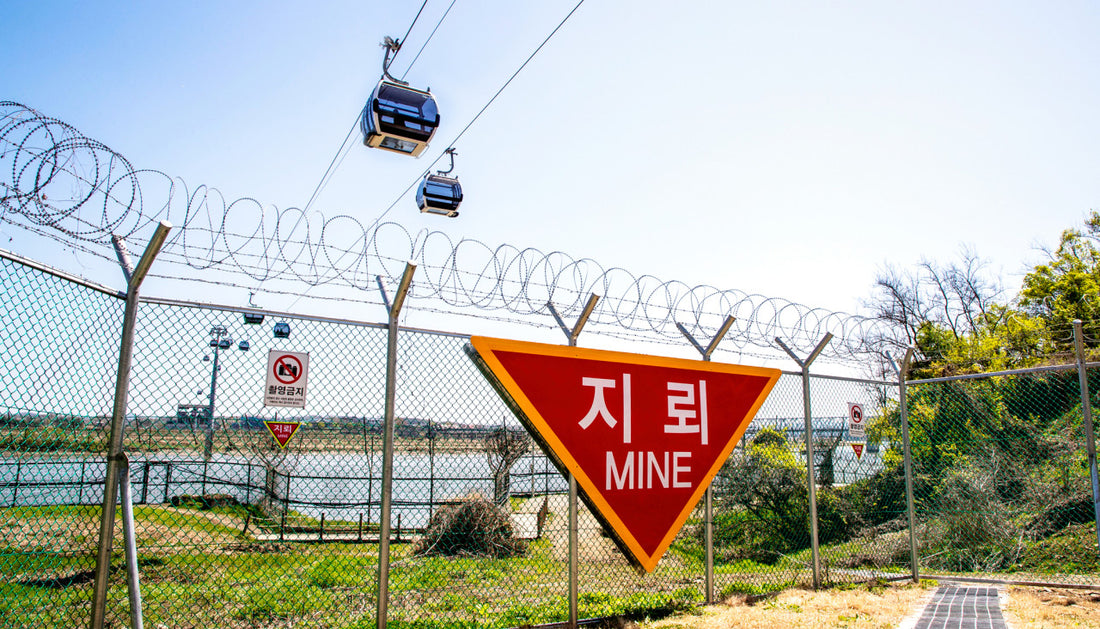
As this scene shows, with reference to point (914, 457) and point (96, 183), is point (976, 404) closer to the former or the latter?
point (914, 457)

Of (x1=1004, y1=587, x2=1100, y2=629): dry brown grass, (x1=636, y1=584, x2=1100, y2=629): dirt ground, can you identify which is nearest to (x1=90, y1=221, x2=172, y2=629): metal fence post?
(x1=636, y1=584, x2=1100, y2=629): dirt ground

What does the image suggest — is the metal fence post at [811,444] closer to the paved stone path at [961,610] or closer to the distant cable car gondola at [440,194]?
the paved stone path at [961,610]

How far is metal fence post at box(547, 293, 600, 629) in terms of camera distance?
4.84 metres

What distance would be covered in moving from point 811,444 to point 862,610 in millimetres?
1499

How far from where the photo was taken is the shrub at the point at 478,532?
24.5 feet

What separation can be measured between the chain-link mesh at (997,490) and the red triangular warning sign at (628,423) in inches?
137

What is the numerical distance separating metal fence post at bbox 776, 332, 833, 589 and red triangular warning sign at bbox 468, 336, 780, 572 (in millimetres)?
883

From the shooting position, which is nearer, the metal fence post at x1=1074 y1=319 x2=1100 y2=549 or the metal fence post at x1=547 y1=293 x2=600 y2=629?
the metal fence post at x1=547 y1=293 x2=600 y2=629

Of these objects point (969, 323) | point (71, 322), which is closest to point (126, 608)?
point (71, 322)

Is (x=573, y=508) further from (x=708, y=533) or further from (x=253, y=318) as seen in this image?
(x=253, y=318)

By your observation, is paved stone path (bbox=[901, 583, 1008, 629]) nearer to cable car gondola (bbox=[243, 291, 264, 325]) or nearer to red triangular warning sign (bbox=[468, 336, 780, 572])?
red triangular warning sign (bbox=[468, 336, 780, 572])

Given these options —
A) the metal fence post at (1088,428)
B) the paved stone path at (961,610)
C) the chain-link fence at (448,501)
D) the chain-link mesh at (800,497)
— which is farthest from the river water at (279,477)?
the metal fence post at (1088,428)

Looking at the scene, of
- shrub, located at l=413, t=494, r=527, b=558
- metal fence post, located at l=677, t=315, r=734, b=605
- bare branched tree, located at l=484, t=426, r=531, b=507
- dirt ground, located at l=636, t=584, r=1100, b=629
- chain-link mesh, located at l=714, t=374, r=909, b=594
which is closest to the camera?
bare branched tree, located at l=484, t=426, r=531, b=507

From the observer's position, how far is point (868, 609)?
5.68 metres
